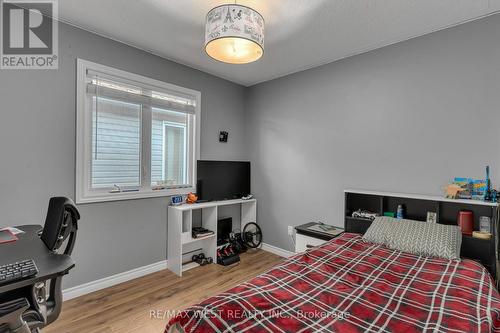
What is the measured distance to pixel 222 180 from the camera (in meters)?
3.63

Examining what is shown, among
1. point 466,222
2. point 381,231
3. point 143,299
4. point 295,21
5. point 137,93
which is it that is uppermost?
point 295,21

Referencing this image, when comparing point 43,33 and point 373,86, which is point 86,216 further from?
point 373,86

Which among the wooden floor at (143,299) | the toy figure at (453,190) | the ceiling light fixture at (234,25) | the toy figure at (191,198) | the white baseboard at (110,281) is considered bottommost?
the wooden floor at (143,299)

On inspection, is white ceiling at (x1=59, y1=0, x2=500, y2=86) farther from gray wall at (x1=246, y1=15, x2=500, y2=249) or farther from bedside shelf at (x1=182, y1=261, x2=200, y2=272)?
bedside shelf at (x1=182, y1=261, x2=200, y2=272)

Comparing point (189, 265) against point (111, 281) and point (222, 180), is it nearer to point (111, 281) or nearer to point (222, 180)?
point (111, 281)

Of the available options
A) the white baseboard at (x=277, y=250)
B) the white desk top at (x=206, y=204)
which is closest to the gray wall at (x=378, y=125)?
the white baseboard at (x=277, y=250)

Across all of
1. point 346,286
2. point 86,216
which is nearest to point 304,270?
point 346,286

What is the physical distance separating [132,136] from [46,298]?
1.82 metres

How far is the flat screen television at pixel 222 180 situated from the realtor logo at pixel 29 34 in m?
1.96

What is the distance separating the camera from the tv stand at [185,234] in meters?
2.93

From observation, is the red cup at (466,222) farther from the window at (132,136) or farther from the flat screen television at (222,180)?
the window at (132,136)

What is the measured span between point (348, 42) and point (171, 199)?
282cm

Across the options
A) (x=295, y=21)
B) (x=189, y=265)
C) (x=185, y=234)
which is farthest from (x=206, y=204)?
(x=295, y=21)

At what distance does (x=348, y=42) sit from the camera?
102 inches
